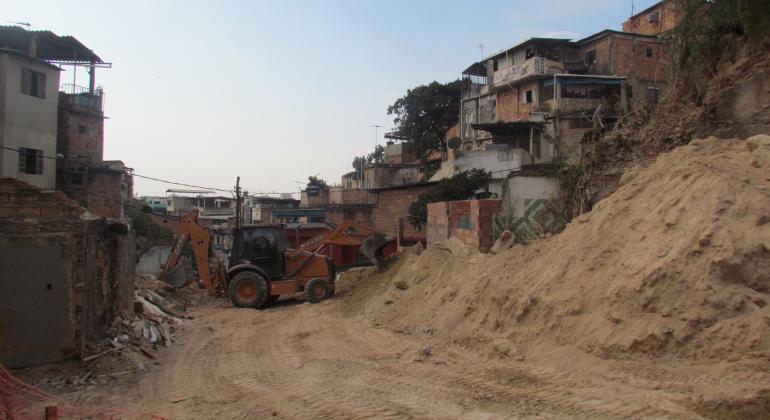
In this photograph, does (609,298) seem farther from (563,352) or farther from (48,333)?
(48,333)

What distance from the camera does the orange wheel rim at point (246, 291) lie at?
15.4 m

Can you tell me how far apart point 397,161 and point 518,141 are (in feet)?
64.0

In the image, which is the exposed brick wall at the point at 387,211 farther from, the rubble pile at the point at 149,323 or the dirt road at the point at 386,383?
the dirt road at the point at 386,383

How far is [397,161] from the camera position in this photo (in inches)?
2063

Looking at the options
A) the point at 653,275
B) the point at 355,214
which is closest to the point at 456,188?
the point at 355,214

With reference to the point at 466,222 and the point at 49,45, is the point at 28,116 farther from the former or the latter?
the point at 466,222

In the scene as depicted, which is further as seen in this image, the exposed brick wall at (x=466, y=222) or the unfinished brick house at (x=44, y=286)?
the exposed brick wall at (x=466, y=222)

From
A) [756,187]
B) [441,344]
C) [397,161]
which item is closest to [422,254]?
[441,344]

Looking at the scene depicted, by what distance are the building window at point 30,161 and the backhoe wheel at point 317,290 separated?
17171 mm

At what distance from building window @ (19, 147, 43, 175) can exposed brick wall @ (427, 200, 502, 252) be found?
20.6 metres

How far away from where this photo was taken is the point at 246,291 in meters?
15.5

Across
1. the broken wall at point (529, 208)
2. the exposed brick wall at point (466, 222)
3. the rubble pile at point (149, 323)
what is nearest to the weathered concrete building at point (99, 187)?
the rubble pile at point (149, 323)

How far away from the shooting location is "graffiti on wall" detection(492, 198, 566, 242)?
34.8 feet

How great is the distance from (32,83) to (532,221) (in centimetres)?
A: 2519
